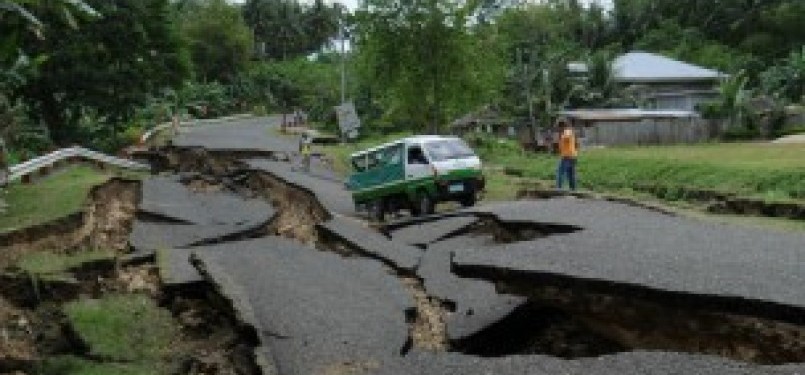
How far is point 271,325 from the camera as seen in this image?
9.74 metres

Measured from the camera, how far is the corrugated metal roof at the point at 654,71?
55.0 metres

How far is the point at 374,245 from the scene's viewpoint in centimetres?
1455

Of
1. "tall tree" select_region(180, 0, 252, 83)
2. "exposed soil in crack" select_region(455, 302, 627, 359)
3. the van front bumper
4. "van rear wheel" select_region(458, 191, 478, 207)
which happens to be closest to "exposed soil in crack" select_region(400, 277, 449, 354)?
"exposed soil in crack" select_region(455, 302, 627, 359)

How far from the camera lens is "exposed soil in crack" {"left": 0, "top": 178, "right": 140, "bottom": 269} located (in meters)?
14.0

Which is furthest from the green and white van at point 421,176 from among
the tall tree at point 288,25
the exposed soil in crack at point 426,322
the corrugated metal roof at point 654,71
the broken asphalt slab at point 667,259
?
the tall tree at point 288,25

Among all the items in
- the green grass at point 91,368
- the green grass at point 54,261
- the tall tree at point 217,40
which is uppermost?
the tall tree at point 217,40

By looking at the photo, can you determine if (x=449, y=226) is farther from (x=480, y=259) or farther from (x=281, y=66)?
(x=281, y=66)

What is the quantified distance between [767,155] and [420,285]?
19388 mm

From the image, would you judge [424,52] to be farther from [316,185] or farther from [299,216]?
[299,216]

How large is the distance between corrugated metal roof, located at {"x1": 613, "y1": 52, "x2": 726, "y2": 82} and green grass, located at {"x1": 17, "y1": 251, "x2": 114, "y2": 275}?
4356cm

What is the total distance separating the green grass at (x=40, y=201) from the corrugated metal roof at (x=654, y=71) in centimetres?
3799

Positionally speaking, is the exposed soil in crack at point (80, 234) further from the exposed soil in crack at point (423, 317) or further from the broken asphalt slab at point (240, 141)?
the broken asphalt slab at point (240, 141)

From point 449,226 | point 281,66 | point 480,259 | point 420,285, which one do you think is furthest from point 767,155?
point 281,66

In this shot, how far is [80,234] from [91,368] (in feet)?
21.3
